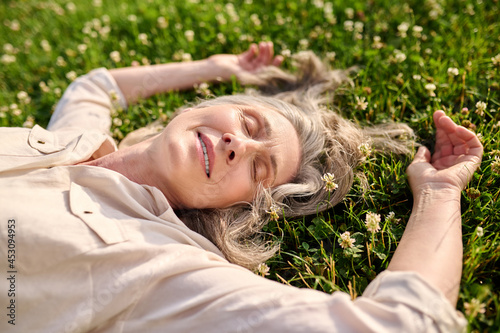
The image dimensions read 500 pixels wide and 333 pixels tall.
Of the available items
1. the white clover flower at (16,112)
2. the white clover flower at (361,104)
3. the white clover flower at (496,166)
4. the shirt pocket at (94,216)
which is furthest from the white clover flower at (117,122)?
the white clover flower at (496,166)

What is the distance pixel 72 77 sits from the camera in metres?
4.16

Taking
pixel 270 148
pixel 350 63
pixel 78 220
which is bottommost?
pixel 78 220

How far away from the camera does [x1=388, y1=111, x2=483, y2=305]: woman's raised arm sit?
204 cm

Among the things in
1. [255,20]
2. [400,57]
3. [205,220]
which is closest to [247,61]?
[255,20]

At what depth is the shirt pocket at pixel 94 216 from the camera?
208 cm

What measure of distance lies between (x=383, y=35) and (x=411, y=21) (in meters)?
0.32

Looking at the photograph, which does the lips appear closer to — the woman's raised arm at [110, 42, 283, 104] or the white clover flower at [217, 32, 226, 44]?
the woman's raised arm at [110, 42, 283, 104]

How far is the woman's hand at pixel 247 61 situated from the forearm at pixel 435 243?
6.77 ft

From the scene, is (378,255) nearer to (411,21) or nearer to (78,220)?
(78,220)

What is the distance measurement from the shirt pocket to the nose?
752 millimetres

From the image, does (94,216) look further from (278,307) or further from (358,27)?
(358,27)

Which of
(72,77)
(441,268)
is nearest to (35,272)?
(441,268)

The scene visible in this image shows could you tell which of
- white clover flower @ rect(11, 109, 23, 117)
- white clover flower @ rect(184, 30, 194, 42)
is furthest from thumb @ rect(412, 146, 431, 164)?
white clover flower @ rect(11, 109, 23, 117)

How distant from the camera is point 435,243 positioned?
2129 mm
